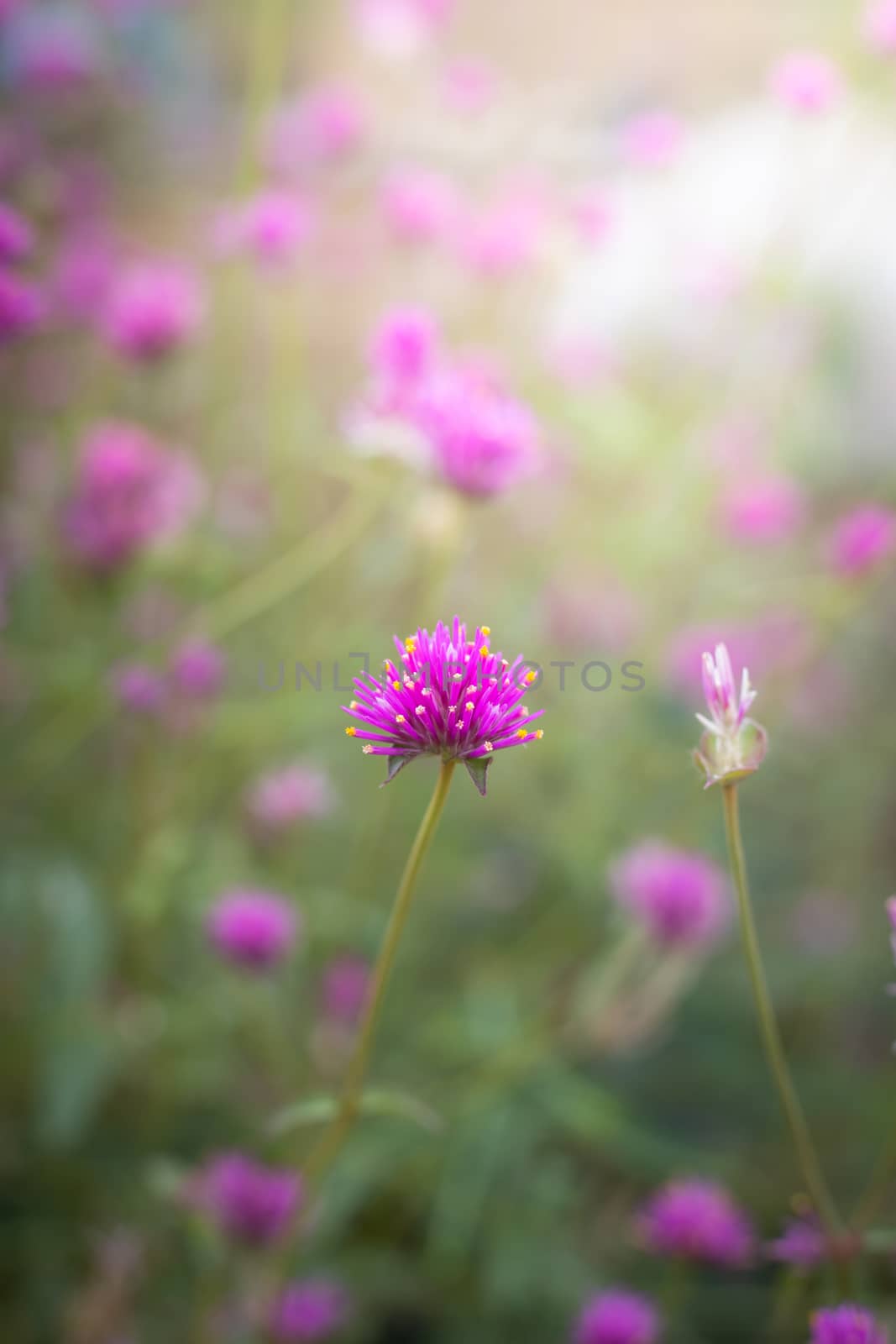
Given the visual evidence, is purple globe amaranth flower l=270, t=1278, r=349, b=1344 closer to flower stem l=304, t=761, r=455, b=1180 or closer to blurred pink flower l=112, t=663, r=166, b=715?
flower stem l=304, t=761, r=455, b=1180

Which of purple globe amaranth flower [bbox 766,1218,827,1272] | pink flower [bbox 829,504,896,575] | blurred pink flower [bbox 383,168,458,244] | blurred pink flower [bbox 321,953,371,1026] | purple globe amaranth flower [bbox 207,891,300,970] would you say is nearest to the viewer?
purple globe amaranth flower [bbox 766,1218,827,1272]

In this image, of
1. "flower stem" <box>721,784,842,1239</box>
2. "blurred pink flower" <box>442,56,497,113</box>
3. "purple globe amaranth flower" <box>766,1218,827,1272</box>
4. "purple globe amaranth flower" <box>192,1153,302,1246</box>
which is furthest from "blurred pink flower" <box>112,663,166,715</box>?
"blurred pink flower" <box>442,56,497,113</box>

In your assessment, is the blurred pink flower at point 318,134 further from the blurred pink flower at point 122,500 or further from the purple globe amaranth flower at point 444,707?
the purple globe amaranth flower at point 444,707

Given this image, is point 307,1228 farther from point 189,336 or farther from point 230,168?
point 230,168

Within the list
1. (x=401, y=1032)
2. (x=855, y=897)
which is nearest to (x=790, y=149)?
(x=855, y=897)

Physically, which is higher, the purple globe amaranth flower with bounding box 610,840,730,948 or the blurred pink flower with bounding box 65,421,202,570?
the blurred pink flower with bounding box 65,421,202,570

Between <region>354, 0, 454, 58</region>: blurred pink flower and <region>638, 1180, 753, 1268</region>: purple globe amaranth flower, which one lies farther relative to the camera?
<region>354, 0, 454, 58</region>: blurred pink flower

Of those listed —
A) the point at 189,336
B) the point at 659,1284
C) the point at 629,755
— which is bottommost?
the point at 659,1284
